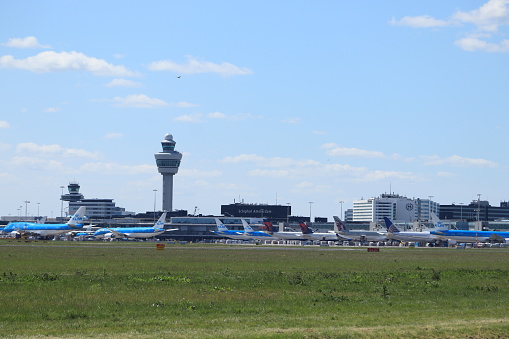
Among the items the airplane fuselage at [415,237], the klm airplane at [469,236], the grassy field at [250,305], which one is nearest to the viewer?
the grassy field at [250,305]

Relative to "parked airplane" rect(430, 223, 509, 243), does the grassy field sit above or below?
below

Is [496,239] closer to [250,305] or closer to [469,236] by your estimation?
[469,236]

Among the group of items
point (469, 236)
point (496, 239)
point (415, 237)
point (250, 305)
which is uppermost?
point (469, 236)

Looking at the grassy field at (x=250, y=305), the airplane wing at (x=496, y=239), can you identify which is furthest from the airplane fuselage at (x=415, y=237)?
the grassy field at (x=250, y=305)

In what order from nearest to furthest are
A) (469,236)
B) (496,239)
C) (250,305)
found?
(250,305) < (469,236) < (496,239)

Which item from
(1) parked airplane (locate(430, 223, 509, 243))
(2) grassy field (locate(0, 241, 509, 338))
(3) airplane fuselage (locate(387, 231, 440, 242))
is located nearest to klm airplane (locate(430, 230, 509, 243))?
(1) parked airplane (locate(430, 223, 509, 243))

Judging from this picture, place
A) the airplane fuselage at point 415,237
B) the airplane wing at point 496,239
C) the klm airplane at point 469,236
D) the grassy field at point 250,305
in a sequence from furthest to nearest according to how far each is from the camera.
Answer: the airplane fuselage at point 415,237
the airplane wing at point 496,239
the klm airplane at point 469,236
the grassy field at point 250,305

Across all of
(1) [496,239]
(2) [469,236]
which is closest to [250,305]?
(2) [469,236]

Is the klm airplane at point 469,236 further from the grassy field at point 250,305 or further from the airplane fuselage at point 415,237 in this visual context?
the grassy field at point 250,305

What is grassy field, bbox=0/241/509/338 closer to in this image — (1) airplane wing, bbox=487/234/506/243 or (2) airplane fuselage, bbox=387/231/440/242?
(2) airplane fuselage, bbox=387/231/440/242

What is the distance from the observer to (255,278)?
182 feet

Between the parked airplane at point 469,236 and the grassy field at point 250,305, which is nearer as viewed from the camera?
the grassy field at point 250,305

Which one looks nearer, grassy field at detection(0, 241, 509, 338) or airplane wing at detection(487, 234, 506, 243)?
grassy field at detection(0, 241, 509, 338)

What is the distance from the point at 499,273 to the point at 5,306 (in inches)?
1838
